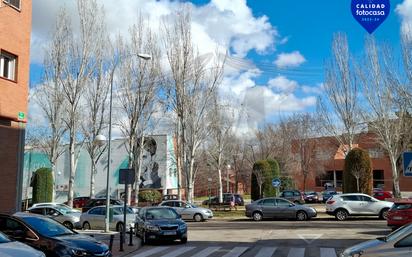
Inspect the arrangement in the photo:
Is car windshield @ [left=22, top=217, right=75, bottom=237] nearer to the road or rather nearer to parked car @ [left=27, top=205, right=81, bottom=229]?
the road

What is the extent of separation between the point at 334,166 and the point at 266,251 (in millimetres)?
62005

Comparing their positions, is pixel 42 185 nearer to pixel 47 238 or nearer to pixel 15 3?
pixel 15 3

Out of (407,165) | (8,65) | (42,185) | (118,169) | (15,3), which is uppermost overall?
(15,3)

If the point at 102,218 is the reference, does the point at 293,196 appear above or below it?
above

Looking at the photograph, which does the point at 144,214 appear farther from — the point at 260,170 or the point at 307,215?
the point at 260,170

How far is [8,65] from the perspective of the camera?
21000mm

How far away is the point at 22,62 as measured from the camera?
70.5 ft

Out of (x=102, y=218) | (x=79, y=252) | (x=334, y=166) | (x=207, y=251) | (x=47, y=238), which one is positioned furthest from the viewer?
(x=334, y=166)

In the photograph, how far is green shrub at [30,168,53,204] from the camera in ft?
Answer: 130

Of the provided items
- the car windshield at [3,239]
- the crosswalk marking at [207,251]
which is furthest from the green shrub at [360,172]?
the car windshield at [3,239]

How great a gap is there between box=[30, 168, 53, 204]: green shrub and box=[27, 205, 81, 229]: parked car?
13.7 metres

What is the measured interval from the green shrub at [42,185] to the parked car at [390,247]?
35.4m

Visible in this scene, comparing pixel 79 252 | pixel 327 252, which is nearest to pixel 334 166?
pixel 327 252

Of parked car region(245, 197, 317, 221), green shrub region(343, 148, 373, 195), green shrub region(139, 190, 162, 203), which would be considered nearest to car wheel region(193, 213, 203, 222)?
parked car region(245, 197, 317, 221)
